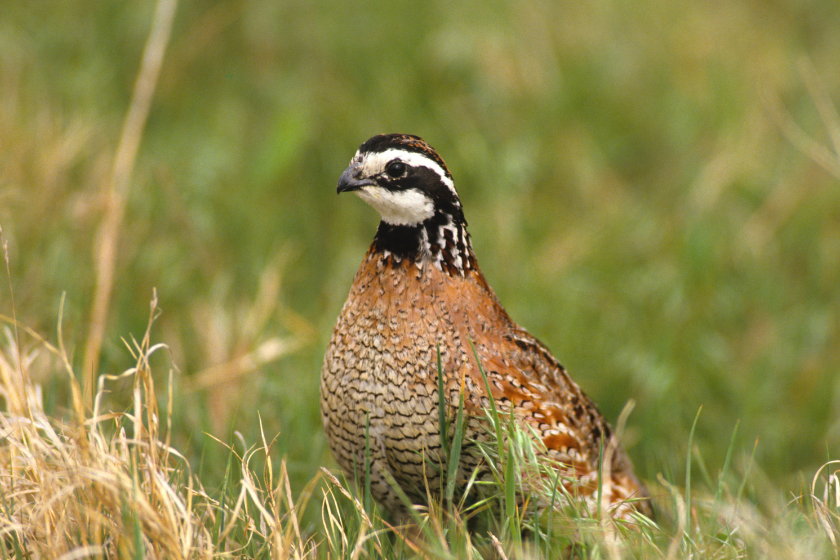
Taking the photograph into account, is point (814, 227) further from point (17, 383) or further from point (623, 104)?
point (17, 383)

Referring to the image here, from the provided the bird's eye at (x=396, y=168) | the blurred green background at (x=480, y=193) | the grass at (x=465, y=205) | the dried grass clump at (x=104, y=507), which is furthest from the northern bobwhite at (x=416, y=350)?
the blurred green background at (x=480, y=193)

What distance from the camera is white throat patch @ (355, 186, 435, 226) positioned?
11.1 feet

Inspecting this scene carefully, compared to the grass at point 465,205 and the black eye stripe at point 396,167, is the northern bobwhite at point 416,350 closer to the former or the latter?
the black eye stripe at point 396,167

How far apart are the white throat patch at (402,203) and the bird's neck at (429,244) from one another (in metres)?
0.02

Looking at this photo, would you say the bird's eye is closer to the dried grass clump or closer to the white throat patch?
the white throat patch

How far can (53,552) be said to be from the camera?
2531 millimetres

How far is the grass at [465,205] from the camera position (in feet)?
15.8

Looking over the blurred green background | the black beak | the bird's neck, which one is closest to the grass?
the blurred green background

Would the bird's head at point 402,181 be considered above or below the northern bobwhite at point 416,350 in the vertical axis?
above

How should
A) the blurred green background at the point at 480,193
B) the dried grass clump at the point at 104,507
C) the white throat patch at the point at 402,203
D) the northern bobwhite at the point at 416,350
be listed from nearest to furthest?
1. the dried grass clump at the point at 104,507
2. the northern bobwhite at the point at 416,350
3. the white throat patch at the point at 402,203
4. the blurred green background at the point at 480,193

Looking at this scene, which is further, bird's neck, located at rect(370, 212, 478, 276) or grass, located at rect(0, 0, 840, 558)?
grass, located at rect(0, 0, 840, 558)

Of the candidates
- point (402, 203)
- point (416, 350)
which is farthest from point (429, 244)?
point (416, 350)

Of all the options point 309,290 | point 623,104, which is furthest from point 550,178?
point 309,290

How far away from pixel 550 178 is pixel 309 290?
2.25 metres
